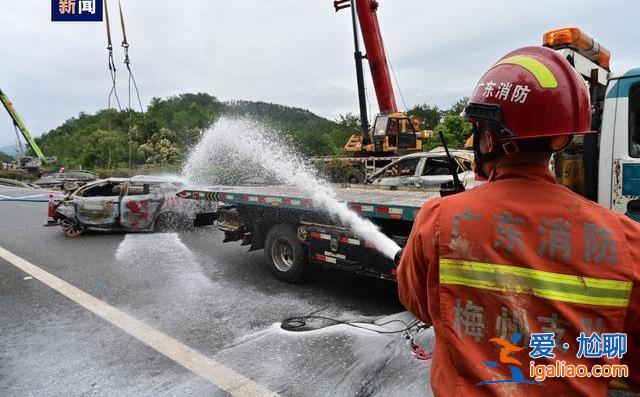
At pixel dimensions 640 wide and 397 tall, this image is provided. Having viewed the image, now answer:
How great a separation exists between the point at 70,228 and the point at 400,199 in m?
8.68

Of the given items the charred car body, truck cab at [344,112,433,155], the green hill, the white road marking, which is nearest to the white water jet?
the charred car body

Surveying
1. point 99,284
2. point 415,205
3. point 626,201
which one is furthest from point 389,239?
point 99,284

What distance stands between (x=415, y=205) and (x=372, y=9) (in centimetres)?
1106

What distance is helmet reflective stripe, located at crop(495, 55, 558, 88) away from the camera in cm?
122

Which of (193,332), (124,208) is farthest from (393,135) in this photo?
(193,332)

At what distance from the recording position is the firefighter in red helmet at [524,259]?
1077 millimetres

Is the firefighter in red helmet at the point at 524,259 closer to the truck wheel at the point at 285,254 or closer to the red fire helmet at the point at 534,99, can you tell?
the red fire helmet at the point at 534,99

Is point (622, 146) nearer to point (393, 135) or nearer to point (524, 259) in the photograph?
point (524, 259)

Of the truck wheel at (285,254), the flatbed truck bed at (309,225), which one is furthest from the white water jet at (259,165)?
the truck wheel at (285,254)

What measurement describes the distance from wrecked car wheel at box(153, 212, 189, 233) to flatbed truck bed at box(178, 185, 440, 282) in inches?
143

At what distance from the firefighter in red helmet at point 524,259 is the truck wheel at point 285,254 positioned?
437 centimetres

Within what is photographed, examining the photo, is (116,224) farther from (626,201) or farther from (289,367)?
(626,201)

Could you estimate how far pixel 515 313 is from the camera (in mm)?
1113

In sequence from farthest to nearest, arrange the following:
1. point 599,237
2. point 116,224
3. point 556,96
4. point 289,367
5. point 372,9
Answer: point 372,9
point 116,224
point 289,367
point 556,96
point 599,237
